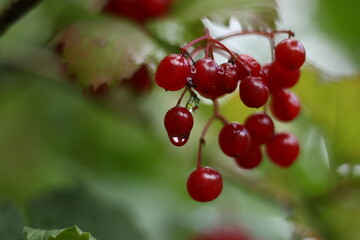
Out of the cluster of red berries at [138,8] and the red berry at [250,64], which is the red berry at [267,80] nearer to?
the red berry at [250,64]

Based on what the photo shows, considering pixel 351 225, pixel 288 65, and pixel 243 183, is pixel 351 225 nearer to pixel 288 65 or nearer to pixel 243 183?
pixel 243 183

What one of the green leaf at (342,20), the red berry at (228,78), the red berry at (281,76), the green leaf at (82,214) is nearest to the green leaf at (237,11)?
the red berry at (281,76)

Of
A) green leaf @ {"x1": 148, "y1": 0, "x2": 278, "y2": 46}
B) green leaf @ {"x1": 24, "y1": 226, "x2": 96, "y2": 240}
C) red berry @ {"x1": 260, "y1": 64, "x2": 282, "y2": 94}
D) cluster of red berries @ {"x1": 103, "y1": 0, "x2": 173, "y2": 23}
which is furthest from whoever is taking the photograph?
cluster of red berries @ {"x1": 103, "y1": 0, "x2": 173, "y2": 23}

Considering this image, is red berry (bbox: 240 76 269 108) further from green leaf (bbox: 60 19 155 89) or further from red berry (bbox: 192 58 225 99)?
green leaf (bbox: 60 19 155 89)

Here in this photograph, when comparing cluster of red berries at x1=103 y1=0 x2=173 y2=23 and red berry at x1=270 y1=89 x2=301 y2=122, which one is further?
cluster of red berries at x1=103 y1=0 x2=173 y2=23

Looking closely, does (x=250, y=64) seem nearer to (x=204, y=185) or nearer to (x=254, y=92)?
(x=254, y=92)

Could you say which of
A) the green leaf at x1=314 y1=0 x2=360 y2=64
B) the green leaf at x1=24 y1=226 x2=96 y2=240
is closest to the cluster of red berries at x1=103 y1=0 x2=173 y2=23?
the green leaf at x1=24 y1=226 x2=96 y2=240

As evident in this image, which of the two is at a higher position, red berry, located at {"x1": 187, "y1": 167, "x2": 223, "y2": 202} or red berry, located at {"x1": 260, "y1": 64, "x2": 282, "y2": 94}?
red berry, located at {"x1": 260, "y1": 64, "x2": 282, "y2": 94}

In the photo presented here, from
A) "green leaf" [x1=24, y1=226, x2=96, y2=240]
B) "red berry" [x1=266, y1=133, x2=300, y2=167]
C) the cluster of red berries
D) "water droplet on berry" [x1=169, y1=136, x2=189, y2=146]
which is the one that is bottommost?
"green leaf" [x1=24, y1=226, x2=96, y2=240]
